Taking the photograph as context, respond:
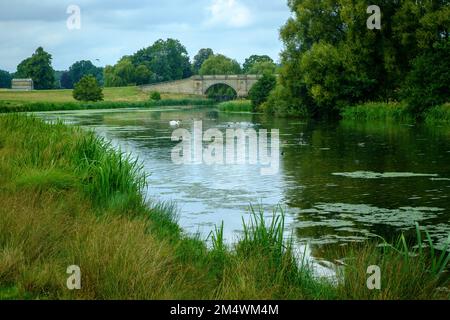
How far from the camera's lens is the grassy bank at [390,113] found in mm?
37591

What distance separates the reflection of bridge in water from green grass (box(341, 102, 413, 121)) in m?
74.8

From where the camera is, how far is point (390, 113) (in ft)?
143

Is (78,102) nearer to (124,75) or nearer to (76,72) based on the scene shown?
(124,75)

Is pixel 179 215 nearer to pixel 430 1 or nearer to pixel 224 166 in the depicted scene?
pixel 224 166

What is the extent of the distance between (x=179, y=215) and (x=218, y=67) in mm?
135536

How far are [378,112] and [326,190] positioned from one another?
102 feet

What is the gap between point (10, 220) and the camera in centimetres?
739

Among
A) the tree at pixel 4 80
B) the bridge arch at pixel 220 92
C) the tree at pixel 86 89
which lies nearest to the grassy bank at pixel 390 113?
the tree at pixel 86 89

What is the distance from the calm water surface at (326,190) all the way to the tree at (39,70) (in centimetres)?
9411

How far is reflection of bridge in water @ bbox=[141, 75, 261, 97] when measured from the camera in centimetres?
12419

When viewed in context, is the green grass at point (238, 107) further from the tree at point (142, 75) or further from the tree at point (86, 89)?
the tree at point (142, 75)

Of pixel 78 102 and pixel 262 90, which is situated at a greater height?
pixel 262 90

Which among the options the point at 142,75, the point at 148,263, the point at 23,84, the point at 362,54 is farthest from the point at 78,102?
the point at 148,263
